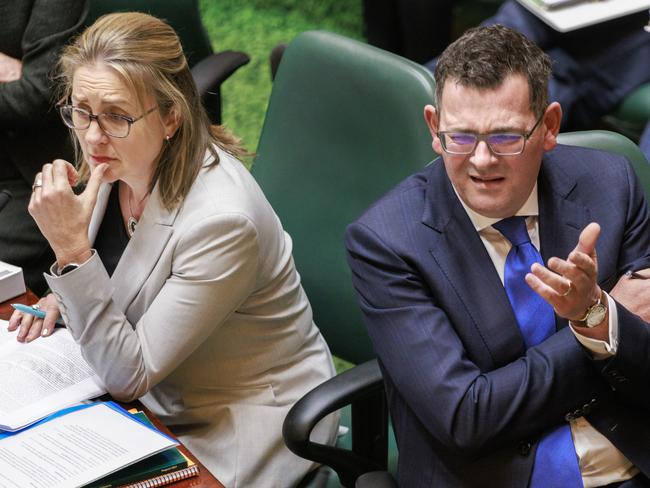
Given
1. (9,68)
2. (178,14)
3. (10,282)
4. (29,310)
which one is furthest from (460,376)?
A: (178,14)

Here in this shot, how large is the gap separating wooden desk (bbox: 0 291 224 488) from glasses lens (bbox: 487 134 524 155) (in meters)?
0.71

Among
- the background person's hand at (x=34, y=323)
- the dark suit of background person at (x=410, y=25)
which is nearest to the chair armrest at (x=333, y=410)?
the background person's hand at (x=34, y=323)

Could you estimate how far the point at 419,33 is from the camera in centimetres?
459

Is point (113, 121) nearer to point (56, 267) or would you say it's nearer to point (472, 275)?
point (56, 267)

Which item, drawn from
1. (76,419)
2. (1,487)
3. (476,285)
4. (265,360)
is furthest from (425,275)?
(1,487)

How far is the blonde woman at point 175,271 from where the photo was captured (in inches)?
79.0

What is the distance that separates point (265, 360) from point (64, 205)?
51 centimetres

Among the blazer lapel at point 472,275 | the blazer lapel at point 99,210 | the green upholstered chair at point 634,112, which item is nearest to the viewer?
the blazer lapel at point 472,275

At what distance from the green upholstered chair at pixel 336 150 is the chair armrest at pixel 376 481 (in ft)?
0.70

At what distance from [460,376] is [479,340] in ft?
0.31

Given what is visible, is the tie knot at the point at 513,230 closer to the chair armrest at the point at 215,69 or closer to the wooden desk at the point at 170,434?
the wooden desk at the point at 170,434

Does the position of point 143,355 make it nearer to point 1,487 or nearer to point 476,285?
point 1,487

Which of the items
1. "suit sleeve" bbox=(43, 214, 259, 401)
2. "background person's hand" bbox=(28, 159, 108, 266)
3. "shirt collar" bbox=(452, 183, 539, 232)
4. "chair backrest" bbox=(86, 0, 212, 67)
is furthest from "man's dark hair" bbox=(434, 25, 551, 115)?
"chair backrest" bbox=(86, 0, 212, 67)

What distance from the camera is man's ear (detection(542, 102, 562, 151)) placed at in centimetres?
185
